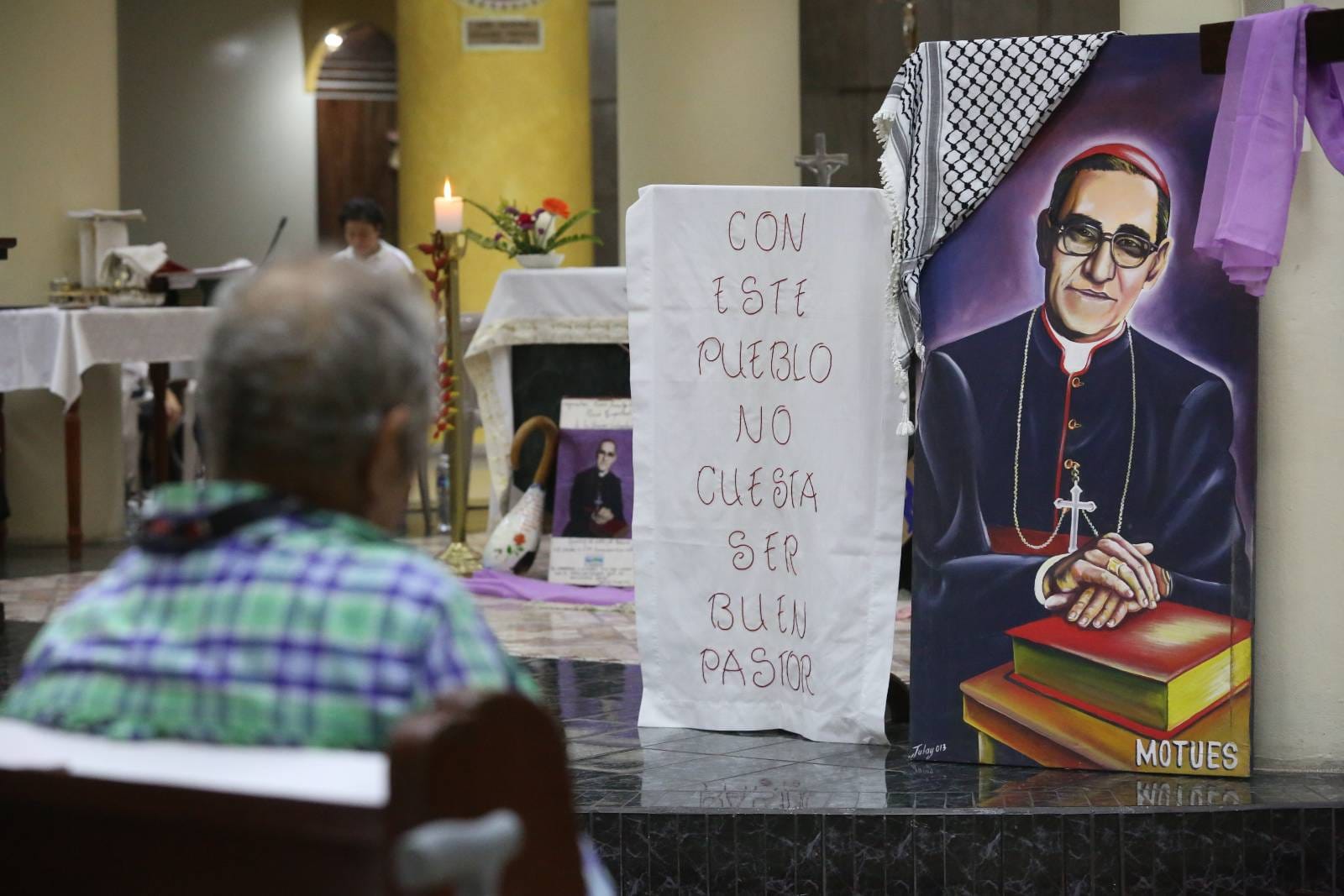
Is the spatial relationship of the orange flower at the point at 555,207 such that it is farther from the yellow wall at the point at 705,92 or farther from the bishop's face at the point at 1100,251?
the bishop's face at the point at 1100,251

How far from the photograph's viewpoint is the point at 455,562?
6.87 meters

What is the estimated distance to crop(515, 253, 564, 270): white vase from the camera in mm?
7203

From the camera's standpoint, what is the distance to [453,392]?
6.90 metres

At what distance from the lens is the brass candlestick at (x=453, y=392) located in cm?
686

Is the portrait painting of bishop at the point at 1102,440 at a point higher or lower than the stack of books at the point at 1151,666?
higher

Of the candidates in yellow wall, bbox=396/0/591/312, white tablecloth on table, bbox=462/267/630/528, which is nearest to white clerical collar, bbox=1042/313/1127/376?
white tablecloth on table, bbox=462/267/630/528

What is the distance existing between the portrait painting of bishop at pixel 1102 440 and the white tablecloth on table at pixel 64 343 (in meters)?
4.37

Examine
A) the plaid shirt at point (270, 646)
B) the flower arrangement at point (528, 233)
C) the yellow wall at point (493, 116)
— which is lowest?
the plaid shirt at point (270, 646)

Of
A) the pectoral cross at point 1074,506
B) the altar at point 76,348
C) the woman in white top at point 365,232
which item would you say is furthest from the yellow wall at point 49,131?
the pectoral cross at point 1074,506

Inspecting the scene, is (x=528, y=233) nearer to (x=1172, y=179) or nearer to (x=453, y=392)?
(x=453, y=392)

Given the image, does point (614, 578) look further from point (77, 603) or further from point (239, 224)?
point (239, 224)

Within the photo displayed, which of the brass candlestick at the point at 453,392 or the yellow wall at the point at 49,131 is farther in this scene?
the yellow wall at the point at 49,131

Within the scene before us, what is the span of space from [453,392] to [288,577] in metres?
5.59

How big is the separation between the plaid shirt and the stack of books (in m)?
2.55
